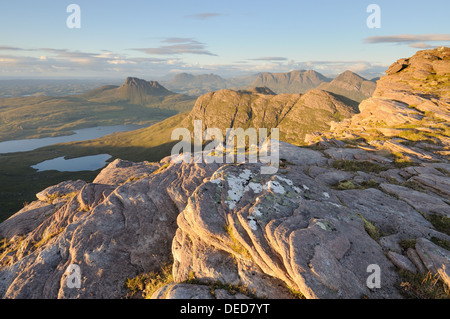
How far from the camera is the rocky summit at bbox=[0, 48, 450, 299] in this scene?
11008 millimetres

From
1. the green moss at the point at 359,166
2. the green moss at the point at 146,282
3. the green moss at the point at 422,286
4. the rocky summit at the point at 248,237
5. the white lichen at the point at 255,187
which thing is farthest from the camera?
the green moss at the point at 359,166

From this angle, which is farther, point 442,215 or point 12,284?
point 442,215

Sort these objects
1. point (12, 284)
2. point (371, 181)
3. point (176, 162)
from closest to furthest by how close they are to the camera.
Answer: point (12, 284)
point (371, 181)
point (176, 162)

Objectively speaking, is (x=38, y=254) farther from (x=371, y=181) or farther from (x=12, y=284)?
(x=371, y=181)

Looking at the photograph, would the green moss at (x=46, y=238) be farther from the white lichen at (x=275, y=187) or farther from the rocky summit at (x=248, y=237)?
the white lichen at (x=275, y=187)

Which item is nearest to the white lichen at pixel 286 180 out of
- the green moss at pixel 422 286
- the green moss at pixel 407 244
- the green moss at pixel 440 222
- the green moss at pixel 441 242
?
the green moss at pixel 407 244

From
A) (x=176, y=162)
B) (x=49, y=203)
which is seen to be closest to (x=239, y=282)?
(x=176, y=162)

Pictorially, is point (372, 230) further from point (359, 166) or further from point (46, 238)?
point (46, 238)

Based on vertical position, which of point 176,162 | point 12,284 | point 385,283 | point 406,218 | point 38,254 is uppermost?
point 176,162

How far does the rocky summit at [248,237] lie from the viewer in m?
11.0

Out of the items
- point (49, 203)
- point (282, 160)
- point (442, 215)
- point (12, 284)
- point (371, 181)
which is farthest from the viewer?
point (49, 203)
